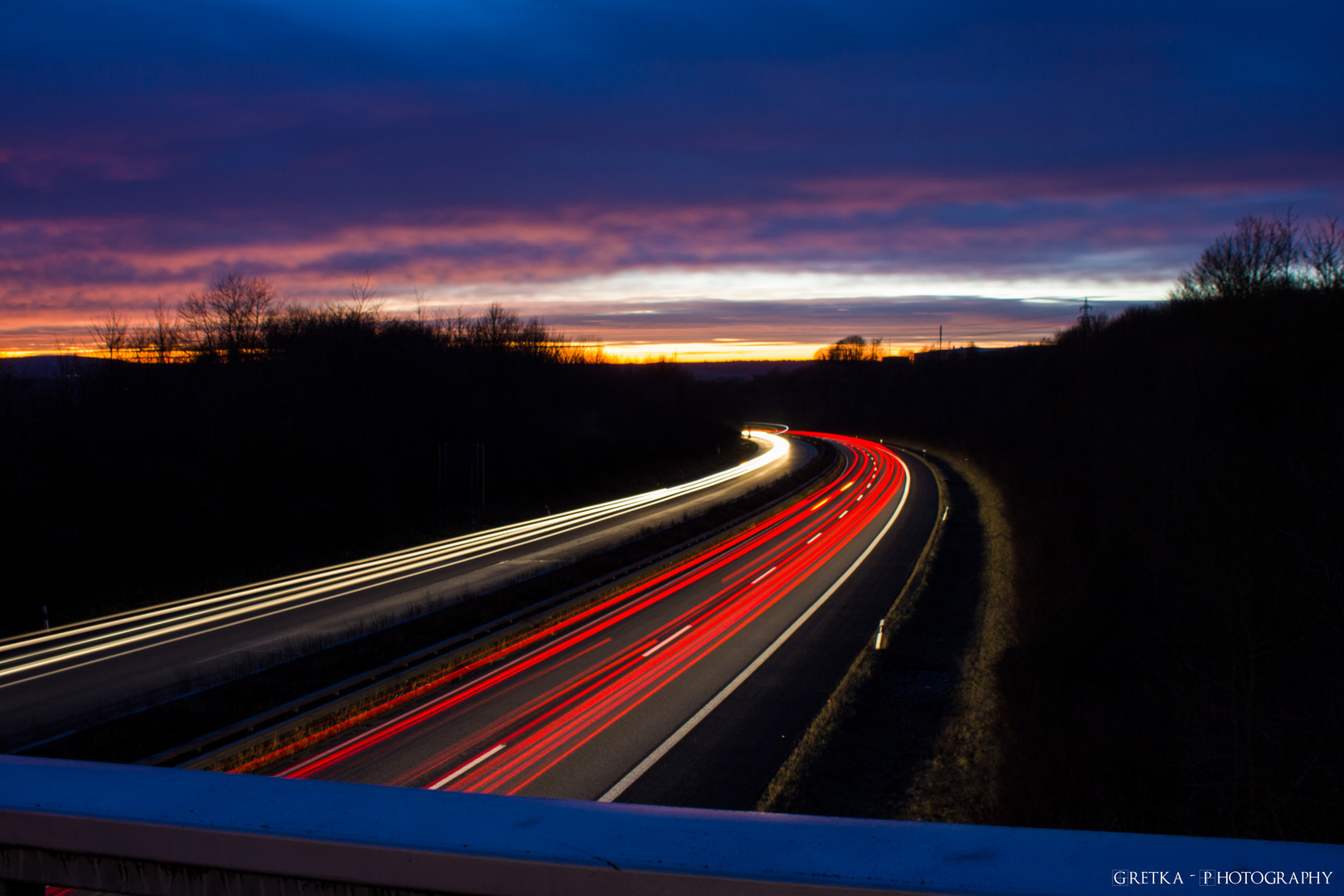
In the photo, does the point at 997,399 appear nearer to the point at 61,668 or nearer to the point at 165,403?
the point at 165,403

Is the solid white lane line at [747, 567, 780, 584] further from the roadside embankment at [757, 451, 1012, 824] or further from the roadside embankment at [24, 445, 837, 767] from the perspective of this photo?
the roadside embankment at [757, 451, 1012, 824]

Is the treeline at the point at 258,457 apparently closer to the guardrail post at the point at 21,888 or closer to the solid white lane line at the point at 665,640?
the solid white lane line at the point at 665,640

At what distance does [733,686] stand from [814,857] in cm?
1409

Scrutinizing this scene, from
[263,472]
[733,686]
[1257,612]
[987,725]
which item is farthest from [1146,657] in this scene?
[263,472]

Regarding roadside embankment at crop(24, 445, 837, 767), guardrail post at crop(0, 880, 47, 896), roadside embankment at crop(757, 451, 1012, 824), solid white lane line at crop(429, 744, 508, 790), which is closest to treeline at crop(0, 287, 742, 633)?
roadside embankment at crop(24, 445, 837, 767)

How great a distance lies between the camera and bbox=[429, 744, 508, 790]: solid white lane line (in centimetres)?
1030

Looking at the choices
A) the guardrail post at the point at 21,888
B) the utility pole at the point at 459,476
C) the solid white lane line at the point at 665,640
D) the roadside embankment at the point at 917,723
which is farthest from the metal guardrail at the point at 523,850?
the utility pole at the point at 459,476

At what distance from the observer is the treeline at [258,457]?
70.7 feet

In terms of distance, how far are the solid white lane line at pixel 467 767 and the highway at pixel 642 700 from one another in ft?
0.10

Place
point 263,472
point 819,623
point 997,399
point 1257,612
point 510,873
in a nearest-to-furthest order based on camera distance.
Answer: point 510,873, point 1257,612, point 819,623, point 263,472, point 997,399

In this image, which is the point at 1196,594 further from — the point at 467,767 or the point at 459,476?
the point at 459,476

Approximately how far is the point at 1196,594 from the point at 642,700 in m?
11.3

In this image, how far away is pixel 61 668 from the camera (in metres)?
14.4

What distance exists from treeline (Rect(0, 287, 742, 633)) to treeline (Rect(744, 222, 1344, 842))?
24131mm
